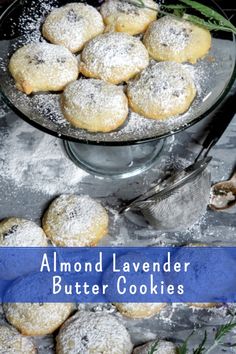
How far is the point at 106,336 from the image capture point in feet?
4.30

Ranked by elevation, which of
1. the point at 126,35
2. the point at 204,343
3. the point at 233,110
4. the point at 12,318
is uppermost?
the point at 126,35

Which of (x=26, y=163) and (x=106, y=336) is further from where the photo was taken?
(x=26, y=163)

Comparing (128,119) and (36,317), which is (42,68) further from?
(36,317)

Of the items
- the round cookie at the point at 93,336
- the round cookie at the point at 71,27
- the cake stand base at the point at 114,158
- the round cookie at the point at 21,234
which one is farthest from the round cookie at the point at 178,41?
the round cookie at the point at 93,336

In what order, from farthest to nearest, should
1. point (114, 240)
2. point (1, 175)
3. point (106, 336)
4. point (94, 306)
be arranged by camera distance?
point (1, 175)
point (114, 240)
point (94, 306)
point (106, 336)

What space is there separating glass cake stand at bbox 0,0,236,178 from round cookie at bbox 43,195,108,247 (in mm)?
152

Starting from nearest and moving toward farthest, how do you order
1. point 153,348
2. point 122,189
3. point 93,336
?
point 153,348
point 93,336
point 122,189

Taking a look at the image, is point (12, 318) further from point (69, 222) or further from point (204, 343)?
point (204, 343)

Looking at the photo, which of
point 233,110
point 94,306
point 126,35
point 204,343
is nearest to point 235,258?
point 204,343

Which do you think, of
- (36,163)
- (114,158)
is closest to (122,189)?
(114,158)

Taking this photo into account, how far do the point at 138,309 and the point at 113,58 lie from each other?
544mm

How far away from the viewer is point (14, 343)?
1316mm

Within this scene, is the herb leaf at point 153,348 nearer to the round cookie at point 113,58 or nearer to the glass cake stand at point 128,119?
the glass cake stand at point 128,119

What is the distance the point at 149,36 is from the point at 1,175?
50cm
